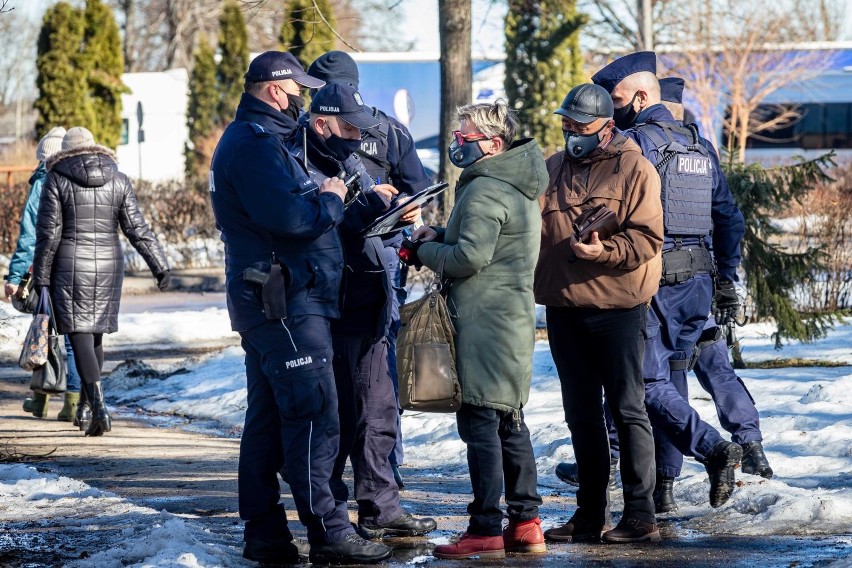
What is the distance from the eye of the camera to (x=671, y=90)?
602cm

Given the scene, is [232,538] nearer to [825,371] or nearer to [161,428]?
[161,428]

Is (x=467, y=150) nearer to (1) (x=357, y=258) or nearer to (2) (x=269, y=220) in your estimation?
(1) (x=357, y=258)

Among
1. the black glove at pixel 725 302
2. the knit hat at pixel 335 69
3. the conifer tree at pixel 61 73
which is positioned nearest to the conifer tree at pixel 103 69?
the conifer tree at pixel 61 73

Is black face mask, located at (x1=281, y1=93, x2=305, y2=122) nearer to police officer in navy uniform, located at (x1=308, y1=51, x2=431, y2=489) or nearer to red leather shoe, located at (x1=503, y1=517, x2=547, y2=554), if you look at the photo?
police officer in navy uniform, located at (x1=308, y1=51, x2=431, y2=489)

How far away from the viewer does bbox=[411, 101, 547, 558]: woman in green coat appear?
469 centimetres

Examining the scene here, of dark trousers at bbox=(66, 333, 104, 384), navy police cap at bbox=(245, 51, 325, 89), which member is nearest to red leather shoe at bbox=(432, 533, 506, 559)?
navy police cap at bbox=(245, 51, 325, 89)

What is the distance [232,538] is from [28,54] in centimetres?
7908

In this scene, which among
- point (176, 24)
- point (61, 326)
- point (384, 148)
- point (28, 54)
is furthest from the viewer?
point (28, 54)

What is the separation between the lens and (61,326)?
770 cm

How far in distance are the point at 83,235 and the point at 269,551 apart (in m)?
3.62

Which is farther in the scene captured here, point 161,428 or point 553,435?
point 161,428

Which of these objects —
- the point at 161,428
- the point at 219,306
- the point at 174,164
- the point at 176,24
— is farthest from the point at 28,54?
the point at 161,428

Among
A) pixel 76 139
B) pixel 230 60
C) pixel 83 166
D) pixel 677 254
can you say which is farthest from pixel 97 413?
pixel 230 60

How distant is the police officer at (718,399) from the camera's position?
5754 mm
